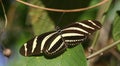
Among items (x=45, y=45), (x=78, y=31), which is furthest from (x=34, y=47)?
(x=78, y=31)

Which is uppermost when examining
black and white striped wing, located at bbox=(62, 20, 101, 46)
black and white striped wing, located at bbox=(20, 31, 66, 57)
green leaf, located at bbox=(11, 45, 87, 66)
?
black and white striped wing, located at bbox=(62, 20, 101, 46)

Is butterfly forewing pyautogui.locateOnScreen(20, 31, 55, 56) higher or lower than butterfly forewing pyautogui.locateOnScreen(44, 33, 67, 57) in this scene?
lower

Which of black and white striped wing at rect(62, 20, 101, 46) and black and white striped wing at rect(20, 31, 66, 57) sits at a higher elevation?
black and white striped wing at rect(62, 20, 101, 46)

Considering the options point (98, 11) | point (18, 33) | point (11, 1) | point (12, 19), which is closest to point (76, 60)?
point (98, 11)

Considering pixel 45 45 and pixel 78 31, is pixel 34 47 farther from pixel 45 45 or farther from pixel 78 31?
pixel 78 31

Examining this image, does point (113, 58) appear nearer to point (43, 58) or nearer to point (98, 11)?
point (98, 11)
